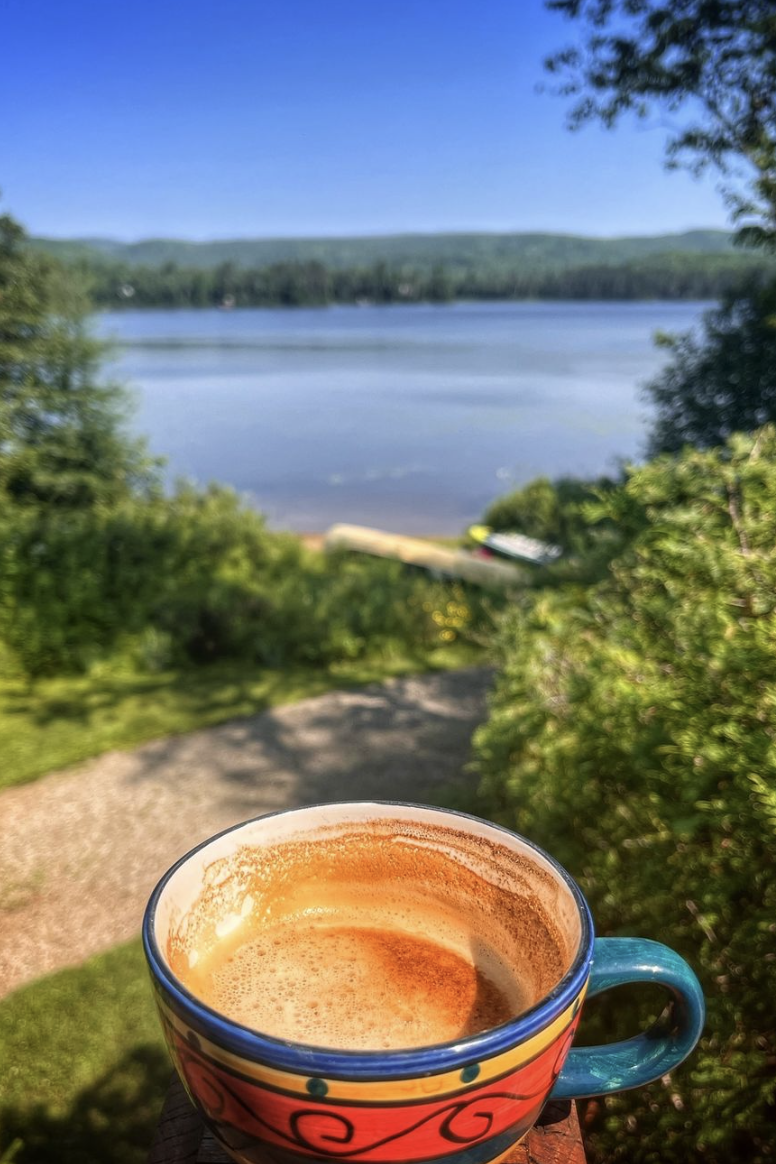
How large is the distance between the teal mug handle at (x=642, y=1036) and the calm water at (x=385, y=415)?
6889 mm

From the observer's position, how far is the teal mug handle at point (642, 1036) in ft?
2.85

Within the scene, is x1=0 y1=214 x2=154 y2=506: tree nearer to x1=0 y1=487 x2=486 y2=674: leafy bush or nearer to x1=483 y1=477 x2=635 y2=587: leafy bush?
x1=0 y1=487 x2=486 y2=674: leafy bush

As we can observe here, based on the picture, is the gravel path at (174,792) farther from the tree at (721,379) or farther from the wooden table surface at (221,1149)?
the tree at (721,379)

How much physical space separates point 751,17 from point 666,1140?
25.0 ft

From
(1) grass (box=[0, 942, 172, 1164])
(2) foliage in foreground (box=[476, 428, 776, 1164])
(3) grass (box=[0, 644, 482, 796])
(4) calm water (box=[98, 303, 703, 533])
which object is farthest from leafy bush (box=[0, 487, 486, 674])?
(2) foliage in foreground (box=[476, 428, 776, 1164])

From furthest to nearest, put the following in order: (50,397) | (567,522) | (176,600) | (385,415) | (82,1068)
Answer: (385,415) < (50,397) < (567,522) < (176,600) < (82,1068)

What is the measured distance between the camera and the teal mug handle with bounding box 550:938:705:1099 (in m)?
0.87

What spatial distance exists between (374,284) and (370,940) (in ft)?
309

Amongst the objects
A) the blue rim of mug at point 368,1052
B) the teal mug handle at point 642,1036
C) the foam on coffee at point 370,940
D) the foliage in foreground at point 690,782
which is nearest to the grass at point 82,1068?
the foliage in foreground at point 690,782

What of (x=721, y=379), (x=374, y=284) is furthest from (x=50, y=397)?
(x=374, y=284)

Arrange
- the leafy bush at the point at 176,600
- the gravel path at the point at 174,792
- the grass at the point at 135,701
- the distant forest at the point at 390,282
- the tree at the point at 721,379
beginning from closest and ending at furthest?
the gravel path at the point at 174,792 → the grass at the point at 135,701 → the leafy bush at the point at 176,600 → the tree at the point at 721,379 → the distant forest at the point at 390,282

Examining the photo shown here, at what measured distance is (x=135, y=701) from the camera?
21.0 feet

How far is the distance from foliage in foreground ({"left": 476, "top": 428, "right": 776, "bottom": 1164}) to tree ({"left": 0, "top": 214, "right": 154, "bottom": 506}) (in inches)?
290

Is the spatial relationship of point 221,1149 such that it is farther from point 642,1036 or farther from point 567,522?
point 567,522
